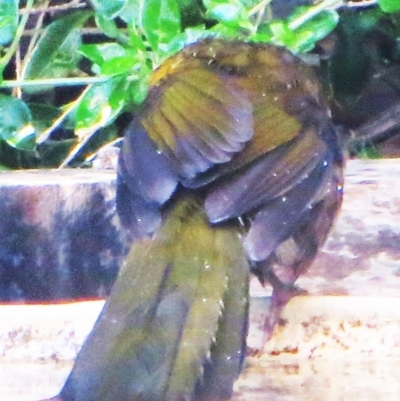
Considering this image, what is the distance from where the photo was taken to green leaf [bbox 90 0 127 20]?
3.10 m

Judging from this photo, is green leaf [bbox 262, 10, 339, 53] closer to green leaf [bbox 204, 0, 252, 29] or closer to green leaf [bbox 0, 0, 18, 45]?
green leaf [bbox 204, 0, 252, 29]

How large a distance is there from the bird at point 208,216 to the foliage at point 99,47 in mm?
366

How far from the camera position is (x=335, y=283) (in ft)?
8.14

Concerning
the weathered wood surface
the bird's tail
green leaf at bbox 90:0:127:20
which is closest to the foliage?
green leaf at bbox 90:0:127:20

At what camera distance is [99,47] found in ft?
9.82

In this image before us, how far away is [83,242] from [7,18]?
2.73 feet

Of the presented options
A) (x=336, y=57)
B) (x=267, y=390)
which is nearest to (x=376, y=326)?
(x=267, y=390)

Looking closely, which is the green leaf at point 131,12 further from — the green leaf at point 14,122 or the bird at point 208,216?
the bird at point 208,216

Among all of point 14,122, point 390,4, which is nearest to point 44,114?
point 14,122

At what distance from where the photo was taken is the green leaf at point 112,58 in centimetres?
287

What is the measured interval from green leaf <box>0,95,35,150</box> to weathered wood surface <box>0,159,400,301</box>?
54 centimetres

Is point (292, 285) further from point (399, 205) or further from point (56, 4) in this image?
point (56, 4)

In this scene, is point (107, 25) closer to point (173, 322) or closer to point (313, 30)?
point (313, 30)

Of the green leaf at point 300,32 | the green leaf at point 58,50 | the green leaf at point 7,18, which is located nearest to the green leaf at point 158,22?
the green leaf at point 300,32
